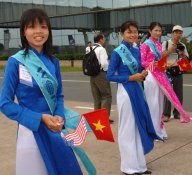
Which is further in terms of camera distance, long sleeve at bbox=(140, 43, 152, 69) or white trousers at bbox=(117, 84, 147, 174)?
long sleeve at bbox=(140, 43, 152, 69)

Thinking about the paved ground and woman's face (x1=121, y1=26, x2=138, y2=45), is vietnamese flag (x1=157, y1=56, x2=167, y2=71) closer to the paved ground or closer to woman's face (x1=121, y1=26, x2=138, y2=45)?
the paved ground

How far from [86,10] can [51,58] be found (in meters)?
27.1

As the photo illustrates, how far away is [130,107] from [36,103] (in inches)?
82.6

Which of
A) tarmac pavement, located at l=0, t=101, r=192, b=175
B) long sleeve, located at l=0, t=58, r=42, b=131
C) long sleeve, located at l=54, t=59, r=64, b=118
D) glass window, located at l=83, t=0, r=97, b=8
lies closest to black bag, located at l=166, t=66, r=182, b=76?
tarmac pavement, located at l=0, t=101, r=192, b=175

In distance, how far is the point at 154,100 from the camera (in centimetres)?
608

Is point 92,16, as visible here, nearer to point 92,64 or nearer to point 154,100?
point 92,64

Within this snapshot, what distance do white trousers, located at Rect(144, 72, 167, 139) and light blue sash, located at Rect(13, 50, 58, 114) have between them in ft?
11.0

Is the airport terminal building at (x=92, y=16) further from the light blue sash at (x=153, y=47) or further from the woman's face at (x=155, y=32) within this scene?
the light blue sash at (x=153, y=47)

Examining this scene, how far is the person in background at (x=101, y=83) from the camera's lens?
7930mm

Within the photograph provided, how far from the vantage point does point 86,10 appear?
97.0 feet

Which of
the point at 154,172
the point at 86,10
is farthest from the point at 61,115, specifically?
the point at 86,10

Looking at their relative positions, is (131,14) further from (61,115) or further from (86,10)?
(61,115)

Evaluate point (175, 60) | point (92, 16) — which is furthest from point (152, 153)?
point (92, 16)

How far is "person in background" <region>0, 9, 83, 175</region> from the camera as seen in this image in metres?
2.73
